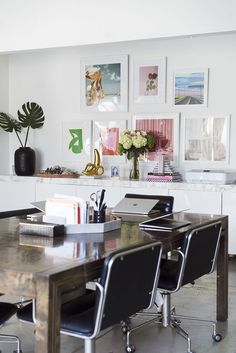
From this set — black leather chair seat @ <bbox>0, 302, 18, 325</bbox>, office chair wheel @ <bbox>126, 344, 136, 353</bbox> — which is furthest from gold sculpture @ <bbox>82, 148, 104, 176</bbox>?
black leather chair seat @ <bbox>0, 302, 18, 325</bbox>

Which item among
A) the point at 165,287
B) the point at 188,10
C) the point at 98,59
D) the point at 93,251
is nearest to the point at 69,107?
the point at 98,59

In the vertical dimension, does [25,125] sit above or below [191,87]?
below

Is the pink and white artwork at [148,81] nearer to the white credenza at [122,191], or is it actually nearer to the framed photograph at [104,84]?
the framed photograph at [104,84]

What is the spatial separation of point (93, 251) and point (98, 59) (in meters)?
4.89

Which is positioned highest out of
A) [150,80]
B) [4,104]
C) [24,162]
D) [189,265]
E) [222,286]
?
[150,80]

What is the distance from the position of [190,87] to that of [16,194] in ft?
8.76

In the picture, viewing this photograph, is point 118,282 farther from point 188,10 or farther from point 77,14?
point 77,14

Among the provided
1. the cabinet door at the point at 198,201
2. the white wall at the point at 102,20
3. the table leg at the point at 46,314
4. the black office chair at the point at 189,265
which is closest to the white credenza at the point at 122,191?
the cabinet door at the point at 198,201

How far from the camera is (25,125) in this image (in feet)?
24.1

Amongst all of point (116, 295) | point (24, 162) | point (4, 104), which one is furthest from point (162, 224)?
point (4, 104)

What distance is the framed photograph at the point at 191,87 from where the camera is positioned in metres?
6.51

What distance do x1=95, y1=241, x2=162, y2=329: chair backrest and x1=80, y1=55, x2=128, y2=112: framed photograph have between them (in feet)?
14.4

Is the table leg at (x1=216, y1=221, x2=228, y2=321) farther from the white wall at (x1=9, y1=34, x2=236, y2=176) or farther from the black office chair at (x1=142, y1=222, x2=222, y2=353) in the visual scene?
the white wall at (x1=9, y1=34, x2=236, y2=176)

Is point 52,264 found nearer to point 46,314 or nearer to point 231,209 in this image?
point 46,314
